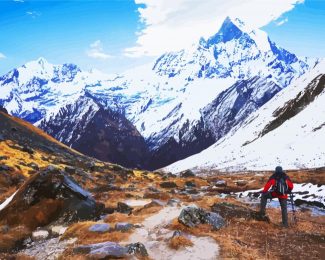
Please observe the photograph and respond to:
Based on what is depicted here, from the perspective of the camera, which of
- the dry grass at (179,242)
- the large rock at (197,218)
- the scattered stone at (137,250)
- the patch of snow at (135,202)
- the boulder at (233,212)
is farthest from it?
the patch of snow at (135,202)

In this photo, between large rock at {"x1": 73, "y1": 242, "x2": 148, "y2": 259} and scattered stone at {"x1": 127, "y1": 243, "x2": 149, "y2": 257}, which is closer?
large rock at {"x1": 73, "y1": 242, "x2": 148, "y2": 259}

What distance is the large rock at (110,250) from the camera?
1376 cm

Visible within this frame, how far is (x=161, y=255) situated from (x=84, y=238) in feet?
13.1

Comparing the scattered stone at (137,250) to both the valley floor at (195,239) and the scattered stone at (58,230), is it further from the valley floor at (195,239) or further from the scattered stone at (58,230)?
the scattered stone at (58,230)

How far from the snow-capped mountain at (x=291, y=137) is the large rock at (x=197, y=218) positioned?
66.1 meters

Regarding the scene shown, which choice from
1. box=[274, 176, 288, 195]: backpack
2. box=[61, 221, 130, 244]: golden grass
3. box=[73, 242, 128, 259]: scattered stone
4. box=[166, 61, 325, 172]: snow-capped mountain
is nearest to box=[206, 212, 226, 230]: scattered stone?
box=[274, 176, 288, 195]: backpack

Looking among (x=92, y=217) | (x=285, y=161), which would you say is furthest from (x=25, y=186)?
(x=285, y=161)

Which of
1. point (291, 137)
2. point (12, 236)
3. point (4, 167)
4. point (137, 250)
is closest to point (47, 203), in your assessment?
point (12, 236)

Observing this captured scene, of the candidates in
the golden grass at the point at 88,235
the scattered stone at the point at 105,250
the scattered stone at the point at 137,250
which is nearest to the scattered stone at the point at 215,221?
the golden grass at the point at 88,235

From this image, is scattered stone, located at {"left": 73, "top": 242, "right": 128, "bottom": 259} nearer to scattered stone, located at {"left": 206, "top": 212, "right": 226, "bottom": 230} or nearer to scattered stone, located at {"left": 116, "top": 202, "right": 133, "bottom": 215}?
scattered stone, located at {"left": 206, "top": 212, "right": 226, "bottom": 230}

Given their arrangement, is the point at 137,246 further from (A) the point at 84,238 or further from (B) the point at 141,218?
(B) the point at 141,218

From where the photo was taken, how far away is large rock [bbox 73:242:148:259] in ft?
45.1

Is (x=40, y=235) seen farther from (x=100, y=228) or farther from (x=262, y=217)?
(x=262, y=217)

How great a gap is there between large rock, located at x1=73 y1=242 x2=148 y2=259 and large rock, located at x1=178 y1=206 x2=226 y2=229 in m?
4.28
